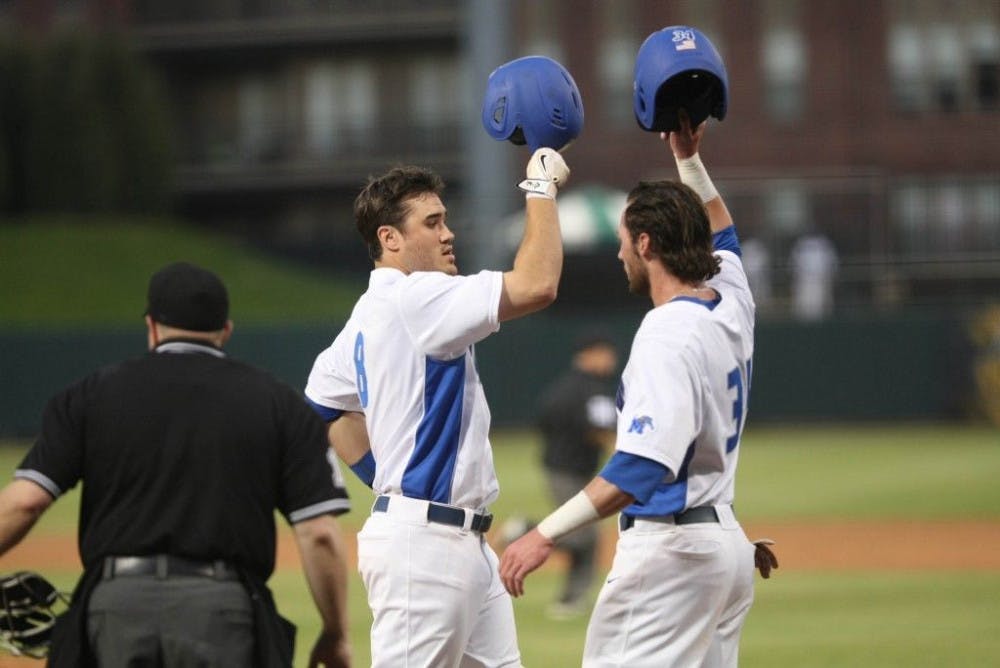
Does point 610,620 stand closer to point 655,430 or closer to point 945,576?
point 655,430

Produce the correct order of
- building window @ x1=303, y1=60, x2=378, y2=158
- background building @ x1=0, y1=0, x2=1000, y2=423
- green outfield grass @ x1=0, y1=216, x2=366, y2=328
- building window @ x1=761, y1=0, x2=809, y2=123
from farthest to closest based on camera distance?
1. building window @ x1=303, y1=60, x2=378, y2=158
2. building window @ x1=761, y1=0, x2=809, y2=123
3. background building @ x1=0, y1=0, x2=1000, y2=423
4. green outfield grass @ x1=0, y1=216, x2=366, y2=328

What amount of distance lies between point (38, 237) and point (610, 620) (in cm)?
3675

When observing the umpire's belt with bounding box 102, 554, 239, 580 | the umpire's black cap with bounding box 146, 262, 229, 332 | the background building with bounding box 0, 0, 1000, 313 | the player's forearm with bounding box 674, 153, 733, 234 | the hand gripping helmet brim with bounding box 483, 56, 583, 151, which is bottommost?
the umpire's belt with bounding box 102, 554, 239, 580

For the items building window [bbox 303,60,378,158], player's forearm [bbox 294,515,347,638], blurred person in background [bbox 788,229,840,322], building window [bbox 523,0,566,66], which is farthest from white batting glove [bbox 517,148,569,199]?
building window [bbox 303,60,378,158]

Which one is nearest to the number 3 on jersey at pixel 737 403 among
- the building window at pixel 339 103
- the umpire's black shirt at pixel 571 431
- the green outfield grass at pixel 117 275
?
the umpire's black shirt at pixel 571 431

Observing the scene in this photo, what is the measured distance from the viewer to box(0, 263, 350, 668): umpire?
16.4 feet

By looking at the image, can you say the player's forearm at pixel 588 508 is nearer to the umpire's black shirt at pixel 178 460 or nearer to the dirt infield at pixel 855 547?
the umpire's black shirt at pixel 178 460

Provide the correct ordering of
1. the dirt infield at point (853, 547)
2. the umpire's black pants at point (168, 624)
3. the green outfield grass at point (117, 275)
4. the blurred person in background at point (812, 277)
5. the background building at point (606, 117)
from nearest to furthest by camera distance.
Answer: the umpire's black pants at point (168, 624), the dirt infield at point (853, 547), the blurred person in background at point (812, 277), the green outfield grass at point (117, 275), the background building at point (606, 117)

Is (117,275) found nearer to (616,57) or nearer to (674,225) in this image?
(616,57)

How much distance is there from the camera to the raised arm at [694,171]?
251 inches

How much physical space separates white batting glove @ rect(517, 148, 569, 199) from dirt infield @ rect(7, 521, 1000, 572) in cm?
971

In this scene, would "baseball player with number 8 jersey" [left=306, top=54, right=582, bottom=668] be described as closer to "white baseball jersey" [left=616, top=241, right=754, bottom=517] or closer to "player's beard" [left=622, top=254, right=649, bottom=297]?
"player's beard" [left=622, top=254, right=649, bottom=297]

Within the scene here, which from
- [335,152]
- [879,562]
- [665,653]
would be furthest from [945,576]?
[335,152]

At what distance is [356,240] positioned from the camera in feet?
143
